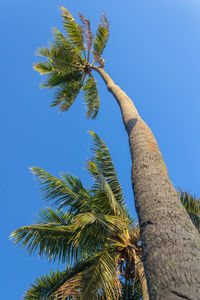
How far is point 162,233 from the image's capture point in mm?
2406

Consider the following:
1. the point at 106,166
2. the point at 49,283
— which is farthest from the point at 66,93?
Result: the point at 49,283

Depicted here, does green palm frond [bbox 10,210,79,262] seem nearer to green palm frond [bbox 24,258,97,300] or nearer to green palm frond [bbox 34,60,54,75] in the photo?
green palm frond [bbox 24,258,97,300]

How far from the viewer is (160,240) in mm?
2352

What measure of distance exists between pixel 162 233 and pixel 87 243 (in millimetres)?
4394

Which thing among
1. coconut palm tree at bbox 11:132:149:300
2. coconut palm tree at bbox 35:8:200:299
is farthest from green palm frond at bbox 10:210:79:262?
coconut palm tree at bbox 35:8:200:299

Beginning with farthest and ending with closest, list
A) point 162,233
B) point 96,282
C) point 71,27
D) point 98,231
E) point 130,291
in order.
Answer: point 71,27, point 130,291, point 98,231, point 96,282, point 162,233

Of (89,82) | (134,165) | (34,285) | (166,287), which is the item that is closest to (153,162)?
(134,165)

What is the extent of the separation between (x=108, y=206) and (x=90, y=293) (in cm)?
216

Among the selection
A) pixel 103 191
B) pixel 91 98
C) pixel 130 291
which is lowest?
pixel 130 291

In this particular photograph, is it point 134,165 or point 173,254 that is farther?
point 134,165

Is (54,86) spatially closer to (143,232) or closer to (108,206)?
(108,206)

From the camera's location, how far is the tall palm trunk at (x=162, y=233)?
196 cm

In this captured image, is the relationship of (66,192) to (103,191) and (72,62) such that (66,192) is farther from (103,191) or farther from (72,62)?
(72,62)

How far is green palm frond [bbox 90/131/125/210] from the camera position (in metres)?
7.67
